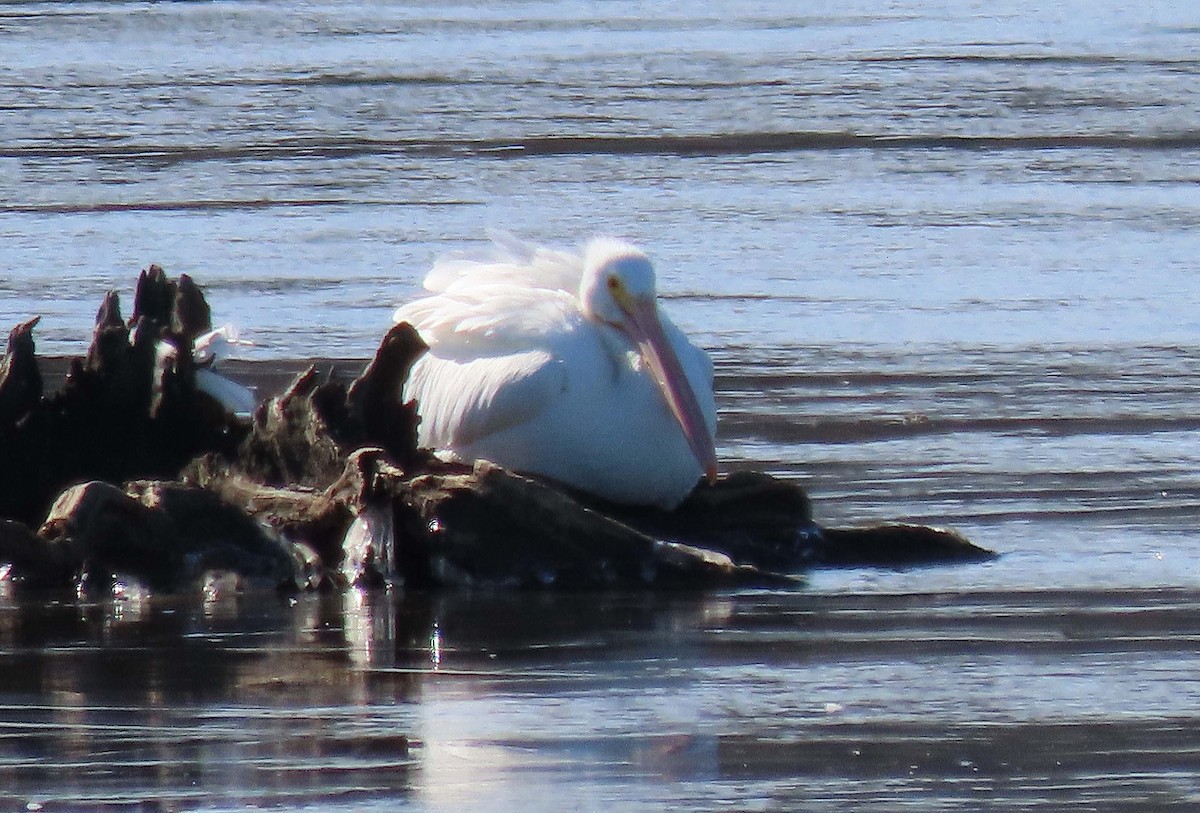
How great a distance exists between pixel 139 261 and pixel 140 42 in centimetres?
980

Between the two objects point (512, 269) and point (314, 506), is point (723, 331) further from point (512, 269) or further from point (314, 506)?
point (314, 506)

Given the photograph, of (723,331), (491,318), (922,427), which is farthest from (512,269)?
(723,331)

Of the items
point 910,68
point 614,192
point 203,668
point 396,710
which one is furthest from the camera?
point 910,68

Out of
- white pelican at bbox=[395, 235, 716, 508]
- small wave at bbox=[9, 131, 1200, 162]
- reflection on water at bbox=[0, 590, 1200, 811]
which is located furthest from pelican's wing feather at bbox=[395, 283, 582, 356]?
small wave at bbox=[9, 131, 1200, 162]

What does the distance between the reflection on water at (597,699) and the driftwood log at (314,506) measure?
18cm

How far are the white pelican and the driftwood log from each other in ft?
0.40

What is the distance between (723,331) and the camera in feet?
38.8

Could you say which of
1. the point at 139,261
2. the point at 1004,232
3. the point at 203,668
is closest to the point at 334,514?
the point at 203,668

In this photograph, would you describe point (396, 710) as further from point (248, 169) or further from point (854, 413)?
point (248, 169)

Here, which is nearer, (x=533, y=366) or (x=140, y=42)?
(x=533, y=366)

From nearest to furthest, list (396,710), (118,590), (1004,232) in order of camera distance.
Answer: (396,710)
(118,590)
(1004,232)

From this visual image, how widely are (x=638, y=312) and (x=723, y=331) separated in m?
3.17

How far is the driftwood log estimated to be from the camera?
25.7 feet

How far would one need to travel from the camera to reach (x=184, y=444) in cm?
870
